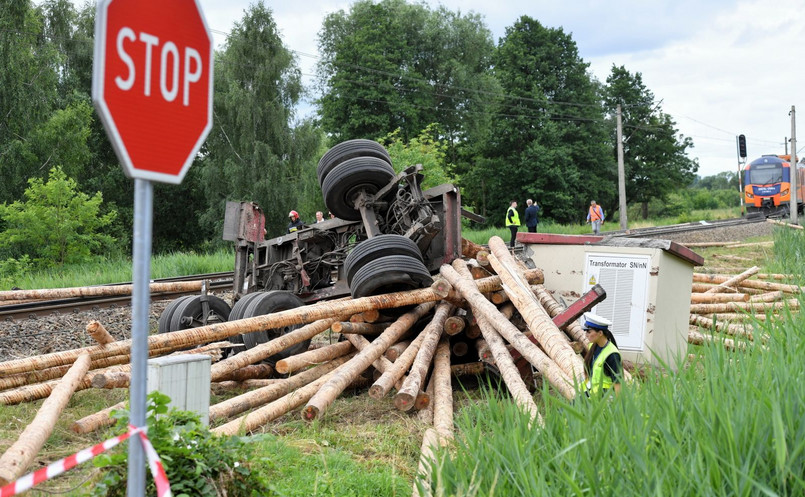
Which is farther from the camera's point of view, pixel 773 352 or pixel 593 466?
pixel 773 352

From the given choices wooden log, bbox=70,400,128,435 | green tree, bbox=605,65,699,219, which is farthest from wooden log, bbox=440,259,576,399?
green tree, bbox=605,65,699,219

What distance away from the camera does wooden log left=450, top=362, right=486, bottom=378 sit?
834 centimetres

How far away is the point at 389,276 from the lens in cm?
857

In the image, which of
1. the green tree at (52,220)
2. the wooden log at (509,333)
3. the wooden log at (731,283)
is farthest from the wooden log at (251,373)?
the green tree at (52,220)

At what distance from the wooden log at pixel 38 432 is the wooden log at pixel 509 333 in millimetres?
3679

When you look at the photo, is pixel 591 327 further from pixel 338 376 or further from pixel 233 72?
pixel 233 72

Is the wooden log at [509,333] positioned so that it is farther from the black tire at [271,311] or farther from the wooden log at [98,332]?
the wooden log at [98,332]

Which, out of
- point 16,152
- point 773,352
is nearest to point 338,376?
point 773,352

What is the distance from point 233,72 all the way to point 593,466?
4405 centimetres

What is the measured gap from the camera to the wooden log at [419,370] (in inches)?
263

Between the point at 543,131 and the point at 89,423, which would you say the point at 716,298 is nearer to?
the point at 89,423

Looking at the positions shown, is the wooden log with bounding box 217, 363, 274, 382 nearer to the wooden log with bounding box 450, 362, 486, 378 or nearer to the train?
the wooden log with bounding box 450, 362, 486, 378

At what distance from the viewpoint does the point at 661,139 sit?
65938 millimetres

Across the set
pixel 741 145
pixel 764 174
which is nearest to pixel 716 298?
pixel 741 145
